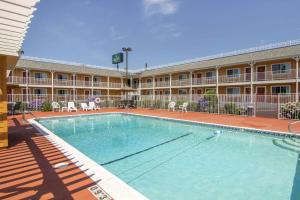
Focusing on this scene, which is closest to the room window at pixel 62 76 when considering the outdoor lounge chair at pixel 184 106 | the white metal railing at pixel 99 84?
the white metal railing at pixel 99 84

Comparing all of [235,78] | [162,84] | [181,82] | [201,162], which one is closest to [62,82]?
[162,84]

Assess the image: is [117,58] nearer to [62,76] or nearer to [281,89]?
[62,76]

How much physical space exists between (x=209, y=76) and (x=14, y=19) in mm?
26354

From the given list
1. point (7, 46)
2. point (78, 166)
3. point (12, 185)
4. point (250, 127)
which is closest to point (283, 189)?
point (78, 166)

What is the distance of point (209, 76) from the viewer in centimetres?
2755

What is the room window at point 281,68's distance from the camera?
2078 centimetres

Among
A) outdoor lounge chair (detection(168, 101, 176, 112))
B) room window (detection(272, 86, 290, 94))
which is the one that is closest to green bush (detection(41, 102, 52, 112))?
outdoor lounge chair (detection(168, 101, 176, 112))

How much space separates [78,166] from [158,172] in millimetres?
2286

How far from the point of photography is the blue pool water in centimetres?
466

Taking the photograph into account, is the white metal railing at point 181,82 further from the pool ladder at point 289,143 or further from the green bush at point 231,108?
the pool ladder at point 289,143

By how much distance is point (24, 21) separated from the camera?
12.4 ft

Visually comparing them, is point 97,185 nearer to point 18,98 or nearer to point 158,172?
point 158,172

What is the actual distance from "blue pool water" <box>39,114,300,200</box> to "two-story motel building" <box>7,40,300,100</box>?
43.6 ft

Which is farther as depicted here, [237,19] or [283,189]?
[237,19]
